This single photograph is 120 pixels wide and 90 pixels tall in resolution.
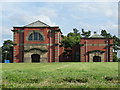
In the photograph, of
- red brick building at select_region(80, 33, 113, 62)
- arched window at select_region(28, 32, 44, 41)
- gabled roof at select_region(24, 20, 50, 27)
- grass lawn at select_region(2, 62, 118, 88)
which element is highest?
gabled roof at select_region(24, 20, 50, 27)

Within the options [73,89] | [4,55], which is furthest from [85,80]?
[4,55]

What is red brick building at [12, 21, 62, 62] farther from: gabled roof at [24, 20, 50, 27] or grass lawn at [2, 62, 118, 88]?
grass lawn at [2, 62, 118, 88]

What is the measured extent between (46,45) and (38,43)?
1.90 meters

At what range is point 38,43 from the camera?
135ft

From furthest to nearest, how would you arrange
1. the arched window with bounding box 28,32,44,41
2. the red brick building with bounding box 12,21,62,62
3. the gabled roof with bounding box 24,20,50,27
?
the gabled roof with bounding box 24,20,50,27 → the arched window with bounding box 28,32,44,41 → the red brick building with bounding box 12,21,62,62

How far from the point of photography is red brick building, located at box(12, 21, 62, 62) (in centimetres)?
4103

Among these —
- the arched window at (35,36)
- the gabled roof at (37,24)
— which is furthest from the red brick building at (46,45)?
the gabled roof at (37,24)

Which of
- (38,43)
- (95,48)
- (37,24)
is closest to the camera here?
(38,43)

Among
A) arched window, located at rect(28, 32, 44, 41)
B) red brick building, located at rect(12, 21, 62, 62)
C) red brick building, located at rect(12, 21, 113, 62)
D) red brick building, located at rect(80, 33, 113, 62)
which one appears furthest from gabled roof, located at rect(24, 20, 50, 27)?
red brick building, located at rect(80, 33, 113, 62)

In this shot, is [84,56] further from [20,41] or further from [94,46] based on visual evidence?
Result: [20,41]

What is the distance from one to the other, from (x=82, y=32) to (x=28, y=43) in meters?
48.0

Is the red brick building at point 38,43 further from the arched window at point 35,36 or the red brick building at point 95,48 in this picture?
the red brick building at point 95,48

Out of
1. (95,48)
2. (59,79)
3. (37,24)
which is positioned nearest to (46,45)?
(37,24)

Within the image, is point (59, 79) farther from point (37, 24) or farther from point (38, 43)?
point (37, 24)
